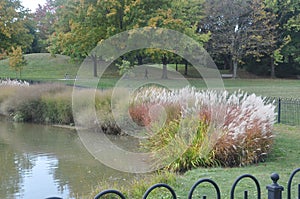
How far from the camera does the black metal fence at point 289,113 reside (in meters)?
11.5

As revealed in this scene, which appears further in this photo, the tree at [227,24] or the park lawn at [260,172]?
the tree at [227,24]

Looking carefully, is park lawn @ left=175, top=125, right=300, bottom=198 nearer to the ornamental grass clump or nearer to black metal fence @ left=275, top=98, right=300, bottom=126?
the ornamental grass clump

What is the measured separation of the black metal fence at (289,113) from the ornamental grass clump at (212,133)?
13.0 ft

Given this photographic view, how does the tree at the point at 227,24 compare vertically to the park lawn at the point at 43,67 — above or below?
above

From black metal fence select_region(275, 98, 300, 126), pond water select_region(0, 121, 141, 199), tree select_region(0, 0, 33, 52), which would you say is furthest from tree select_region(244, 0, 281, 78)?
pond water select_region(0, 121, 141, 199)

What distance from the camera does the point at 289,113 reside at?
1283 cm

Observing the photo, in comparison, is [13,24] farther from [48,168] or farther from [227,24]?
[48,168]

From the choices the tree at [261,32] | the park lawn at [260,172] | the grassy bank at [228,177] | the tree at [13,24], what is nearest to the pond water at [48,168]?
the grassy bank at [228,177]

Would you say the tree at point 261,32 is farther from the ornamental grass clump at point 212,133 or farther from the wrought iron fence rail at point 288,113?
the ornamental grass clump at point 212,133

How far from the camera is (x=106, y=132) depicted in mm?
11836

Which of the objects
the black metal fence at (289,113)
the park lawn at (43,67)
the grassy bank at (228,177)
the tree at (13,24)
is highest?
the tree at (13,24)

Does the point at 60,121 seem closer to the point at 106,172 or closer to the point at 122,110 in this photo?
the point at 122,110

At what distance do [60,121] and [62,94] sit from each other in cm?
102

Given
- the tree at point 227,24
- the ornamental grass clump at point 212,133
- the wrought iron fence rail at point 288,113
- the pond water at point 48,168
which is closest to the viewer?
the pond water at point 48,168
